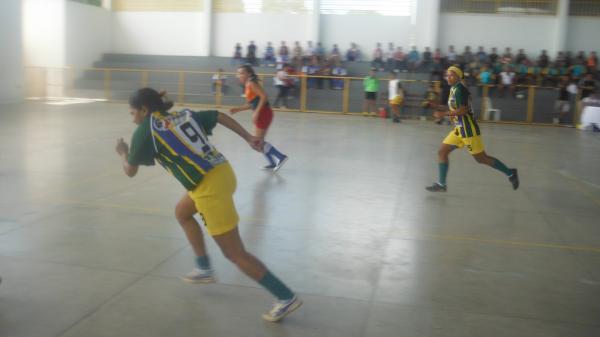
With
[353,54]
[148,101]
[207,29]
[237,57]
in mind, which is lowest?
[148,101]

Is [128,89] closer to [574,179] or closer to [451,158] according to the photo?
[451,158]

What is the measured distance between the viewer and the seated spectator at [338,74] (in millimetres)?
23219

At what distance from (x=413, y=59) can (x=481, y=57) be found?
2.85m

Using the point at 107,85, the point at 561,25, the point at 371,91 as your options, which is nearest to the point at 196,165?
the point at 371,91

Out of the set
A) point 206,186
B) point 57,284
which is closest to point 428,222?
point 206,186

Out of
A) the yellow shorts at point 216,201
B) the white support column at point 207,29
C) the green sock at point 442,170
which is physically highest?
the white support column at point 207,29

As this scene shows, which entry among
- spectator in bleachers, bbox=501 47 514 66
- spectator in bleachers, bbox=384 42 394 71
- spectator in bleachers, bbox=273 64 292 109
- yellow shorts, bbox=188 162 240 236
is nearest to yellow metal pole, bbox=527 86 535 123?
spectator in bleachers, bbox=501 47 514 66

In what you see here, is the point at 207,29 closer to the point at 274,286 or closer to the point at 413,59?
the point at 413,59

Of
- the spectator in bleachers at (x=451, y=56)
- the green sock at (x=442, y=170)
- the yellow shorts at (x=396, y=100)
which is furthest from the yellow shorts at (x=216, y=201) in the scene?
the spectator in bleachers at (x=451, y=56)

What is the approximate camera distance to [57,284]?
4.18 meters

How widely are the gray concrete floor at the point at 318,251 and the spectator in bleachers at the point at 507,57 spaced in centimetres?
1437

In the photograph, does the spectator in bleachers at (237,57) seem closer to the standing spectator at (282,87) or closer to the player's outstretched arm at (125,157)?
the standing spectator at (282,87)

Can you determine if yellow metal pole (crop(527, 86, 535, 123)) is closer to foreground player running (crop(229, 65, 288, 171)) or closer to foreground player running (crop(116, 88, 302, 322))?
foreground player running (crop(229, 65, 288, 171))

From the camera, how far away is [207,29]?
28328 mm
